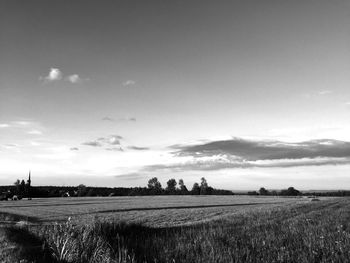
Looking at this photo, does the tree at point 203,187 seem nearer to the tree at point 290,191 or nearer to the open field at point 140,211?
the tree at point 290,191

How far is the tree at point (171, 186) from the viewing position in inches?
6900

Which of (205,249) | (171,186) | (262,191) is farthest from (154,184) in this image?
(205,249)

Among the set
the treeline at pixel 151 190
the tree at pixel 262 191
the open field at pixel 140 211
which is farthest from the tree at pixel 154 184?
the open field at pixel 140 211

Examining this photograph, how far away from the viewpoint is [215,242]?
8.32 metres

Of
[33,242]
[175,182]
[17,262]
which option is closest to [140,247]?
[17,262]

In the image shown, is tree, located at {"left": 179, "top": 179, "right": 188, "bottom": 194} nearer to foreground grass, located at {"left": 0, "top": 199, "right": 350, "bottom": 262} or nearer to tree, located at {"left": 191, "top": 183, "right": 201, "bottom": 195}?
tree, located at {"left": 191, "top": 183, "right": 201, "bottom": 195}

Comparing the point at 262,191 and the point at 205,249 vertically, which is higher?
the point at 205,249

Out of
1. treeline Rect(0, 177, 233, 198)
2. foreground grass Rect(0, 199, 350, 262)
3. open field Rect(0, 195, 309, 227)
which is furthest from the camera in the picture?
treeline Rect(0, 177, 233, 198)

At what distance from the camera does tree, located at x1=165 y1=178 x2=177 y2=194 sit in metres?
175

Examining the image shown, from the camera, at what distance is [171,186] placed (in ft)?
598

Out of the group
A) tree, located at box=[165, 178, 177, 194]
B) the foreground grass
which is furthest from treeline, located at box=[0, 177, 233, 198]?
the foreground grass

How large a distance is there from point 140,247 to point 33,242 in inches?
235

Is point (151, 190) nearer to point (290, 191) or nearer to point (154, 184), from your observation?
point (154, 184)

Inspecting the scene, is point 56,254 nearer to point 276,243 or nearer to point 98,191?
point 276,243
